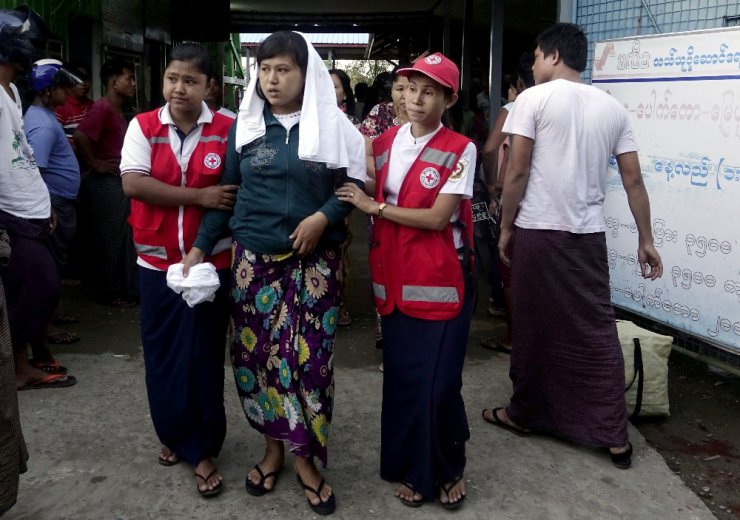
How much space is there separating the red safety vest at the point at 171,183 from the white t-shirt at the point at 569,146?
4.19 ft

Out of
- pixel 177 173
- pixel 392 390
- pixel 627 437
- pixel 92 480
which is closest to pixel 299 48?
pixel 177 173

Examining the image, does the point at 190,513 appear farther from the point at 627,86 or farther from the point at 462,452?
the point at 627,86

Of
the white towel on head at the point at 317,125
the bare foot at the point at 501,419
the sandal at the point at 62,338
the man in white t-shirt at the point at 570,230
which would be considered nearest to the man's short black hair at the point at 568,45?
the man in white t-shirt at the point at 570,230

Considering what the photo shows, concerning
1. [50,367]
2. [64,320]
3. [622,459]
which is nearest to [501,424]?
[622,459]

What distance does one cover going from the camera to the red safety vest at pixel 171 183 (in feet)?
9.51

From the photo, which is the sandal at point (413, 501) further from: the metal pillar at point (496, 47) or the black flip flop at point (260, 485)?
the metal pillar at point (496, 47)

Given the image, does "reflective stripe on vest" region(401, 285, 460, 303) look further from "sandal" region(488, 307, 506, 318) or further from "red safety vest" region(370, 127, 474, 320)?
"sandal" region(488, 307, 506, 318)

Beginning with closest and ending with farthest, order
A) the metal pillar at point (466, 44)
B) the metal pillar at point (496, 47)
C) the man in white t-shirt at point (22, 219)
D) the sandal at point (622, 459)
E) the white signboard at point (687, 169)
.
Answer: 1. the sandal at point (622, 459)
2. the man in white t-shirt at point (22, 219)
3. the white signboard at point (687, 169)
4. the metal pillar at point (496, 47)
5. the metal pillar at point (466, 44)

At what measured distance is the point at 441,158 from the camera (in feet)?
9.07

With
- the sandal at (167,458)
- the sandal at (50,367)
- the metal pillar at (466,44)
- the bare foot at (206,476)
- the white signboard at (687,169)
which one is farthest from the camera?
the metal pillar at (466,44)

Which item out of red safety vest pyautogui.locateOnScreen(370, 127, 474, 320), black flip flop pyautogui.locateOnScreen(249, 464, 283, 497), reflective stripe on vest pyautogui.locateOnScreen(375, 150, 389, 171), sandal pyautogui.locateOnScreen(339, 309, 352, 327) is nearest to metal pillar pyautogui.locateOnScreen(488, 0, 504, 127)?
sandal pyautogui.locateOnScreen(339, 309, 352, 327)

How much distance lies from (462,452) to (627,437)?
0.86 meters

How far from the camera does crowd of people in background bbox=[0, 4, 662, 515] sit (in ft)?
9.00

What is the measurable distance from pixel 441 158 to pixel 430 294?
0.49 m
